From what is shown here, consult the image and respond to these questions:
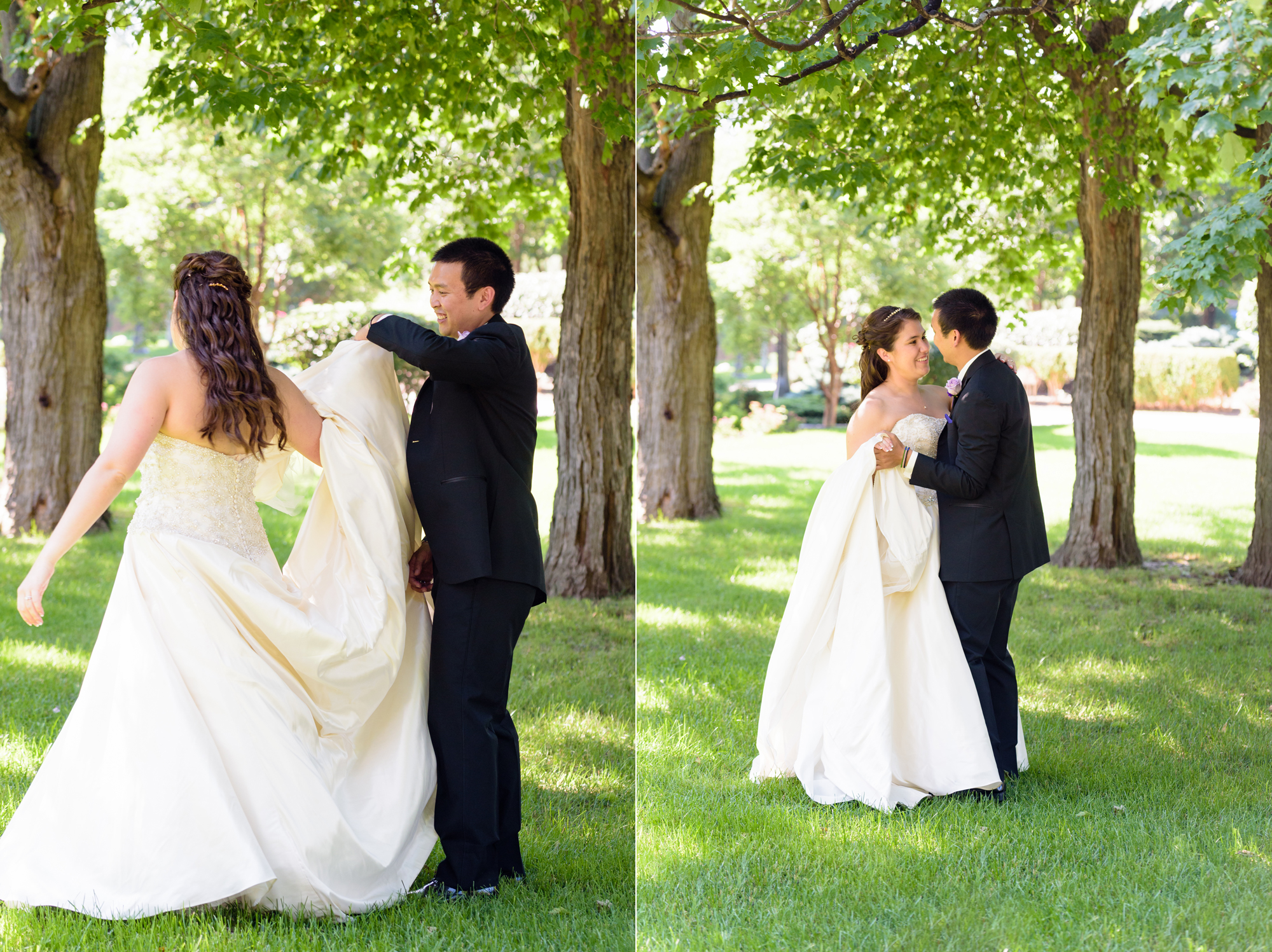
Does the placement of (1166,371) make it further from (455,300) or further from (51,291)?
(51,291)

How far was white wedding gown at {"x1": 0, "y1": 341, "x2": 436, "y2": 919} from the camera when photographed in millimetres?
2809

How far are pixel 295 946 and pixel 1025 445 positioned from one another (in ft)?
9.51

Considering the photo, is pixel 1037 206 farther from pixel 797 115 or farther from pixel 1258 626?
pixel 1258 626

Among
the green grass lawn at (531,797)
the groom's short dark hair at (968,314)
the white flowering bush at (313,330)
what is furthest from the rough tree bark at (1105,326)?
the white flowering bush at (313,330)

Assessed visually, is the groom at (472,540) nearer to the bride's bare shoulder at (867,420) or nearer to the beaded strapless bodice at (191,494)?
the beaded strapless bodice at (191,494)

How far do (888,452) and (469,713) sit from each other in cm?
177

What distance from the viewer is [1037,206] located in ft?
14.2

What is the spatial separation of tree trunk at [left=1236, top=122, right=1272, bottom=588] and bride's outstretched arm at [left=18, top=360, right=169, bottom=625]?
402 centimetres

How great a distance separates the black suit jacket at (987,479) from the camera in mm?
3721

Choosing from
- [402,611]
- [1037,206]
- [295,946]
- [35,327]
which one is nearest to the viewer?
[295,946]

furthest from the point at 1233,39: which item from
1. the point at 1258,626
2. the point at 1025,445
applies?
the point at 1258,626

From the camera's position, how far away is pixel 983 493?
3.79 m

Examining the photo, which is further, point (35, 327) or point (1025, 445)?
point (35, 327)

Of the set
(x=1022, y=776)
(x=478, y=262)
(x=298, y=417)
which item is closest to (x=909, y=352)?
(x=478, y=262)
